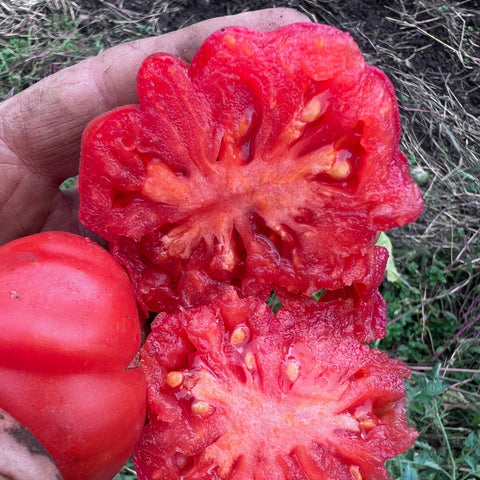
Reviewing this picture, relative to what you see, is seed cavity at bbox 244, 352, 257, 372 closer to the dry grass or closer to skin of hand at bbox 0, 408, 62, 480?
skin of hand at bbox 0, 408, 62, 480

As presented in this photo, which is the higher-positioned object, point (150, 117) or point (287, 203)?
point (150, 117)

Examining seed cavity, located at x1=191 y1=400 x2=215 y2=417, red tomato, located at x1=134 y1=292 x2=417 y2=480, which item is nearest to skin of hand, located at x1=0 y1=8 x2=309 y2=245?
red tomato, located at x1=134 y1=292 x2=417 y2=480

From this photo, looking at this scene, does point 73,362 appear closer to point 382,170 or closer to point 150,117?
point 150,117

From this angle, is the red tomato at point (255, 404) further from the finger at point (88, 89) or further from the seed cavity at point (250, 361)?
the finger at point (88, 89)

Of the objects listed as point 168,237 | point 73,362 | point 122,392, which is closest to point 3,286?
point 73,362

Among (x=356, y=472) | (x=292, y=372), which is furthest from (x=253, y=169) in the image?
(x=356, y=472)

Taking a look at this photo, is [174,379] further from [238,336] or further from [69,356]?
[69,356]

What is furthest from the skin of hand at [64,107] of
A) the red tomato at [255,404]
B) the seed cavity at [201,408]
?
the seed cavity at [201,408]
